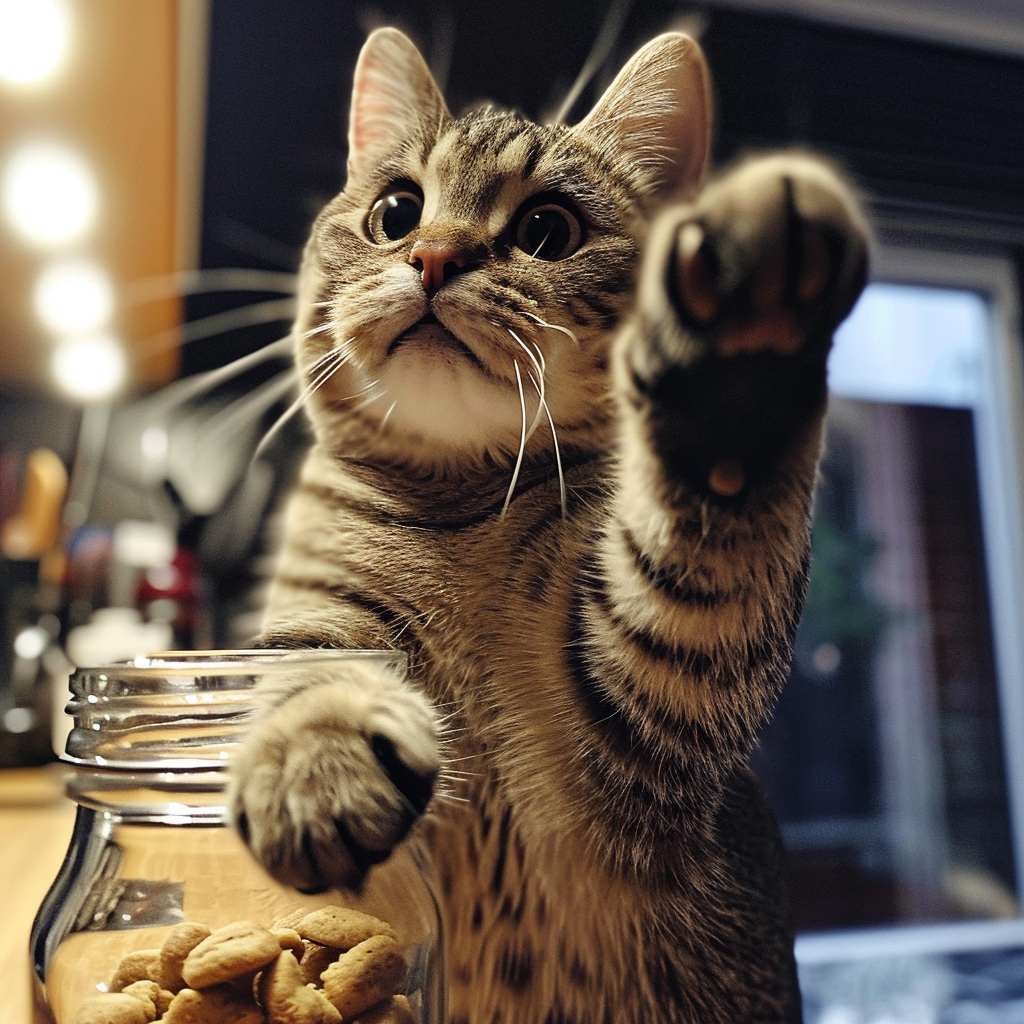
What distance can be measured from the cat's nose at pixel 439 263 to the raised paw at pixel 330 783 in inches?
6.4

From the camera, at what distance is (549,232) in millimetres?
353

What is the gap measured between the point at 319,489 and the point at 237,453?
36 centimetres

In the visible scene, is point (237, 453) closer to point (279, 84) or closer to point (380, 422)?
point (279, 84)

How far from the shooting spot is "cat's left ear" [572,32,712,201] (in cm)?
36

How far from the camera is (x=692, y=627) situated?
0.29 metres

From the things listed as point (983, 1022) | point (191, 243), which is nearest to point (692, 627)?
point (191, 243)

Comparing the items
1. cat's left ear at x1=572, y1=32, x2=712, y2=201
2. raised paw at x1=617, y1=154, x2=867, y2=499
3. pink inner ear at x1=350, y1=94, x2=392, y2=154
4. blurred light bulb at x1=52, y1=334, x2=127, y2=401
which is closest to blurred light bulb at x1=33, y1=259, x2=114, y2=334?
blurred light bulb at x1=52, y1=334, x2=127, y2=401

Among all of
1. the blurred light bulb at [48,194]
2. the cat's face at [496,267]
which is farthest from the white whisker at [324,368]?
the blurred light bulb at [48,194]

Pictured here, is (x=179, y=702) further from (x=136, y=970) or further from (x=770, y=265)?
(x=770, y=265)

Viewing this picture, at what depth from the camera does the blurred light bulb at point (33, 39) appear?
2.53ft

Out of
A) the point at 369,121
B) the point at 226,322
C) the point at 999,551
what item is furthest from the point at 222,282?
the point at 999,551

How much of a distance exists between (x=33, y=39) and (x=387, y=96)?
62 cm

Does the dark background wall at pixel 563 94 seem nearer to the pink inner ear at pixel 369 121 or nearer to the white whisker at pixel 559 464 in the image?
the pink inner ear at pixel 369 121

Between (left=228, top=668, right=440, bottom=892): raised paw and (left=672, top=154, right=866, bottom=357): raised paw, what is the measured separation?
0.15 metres
